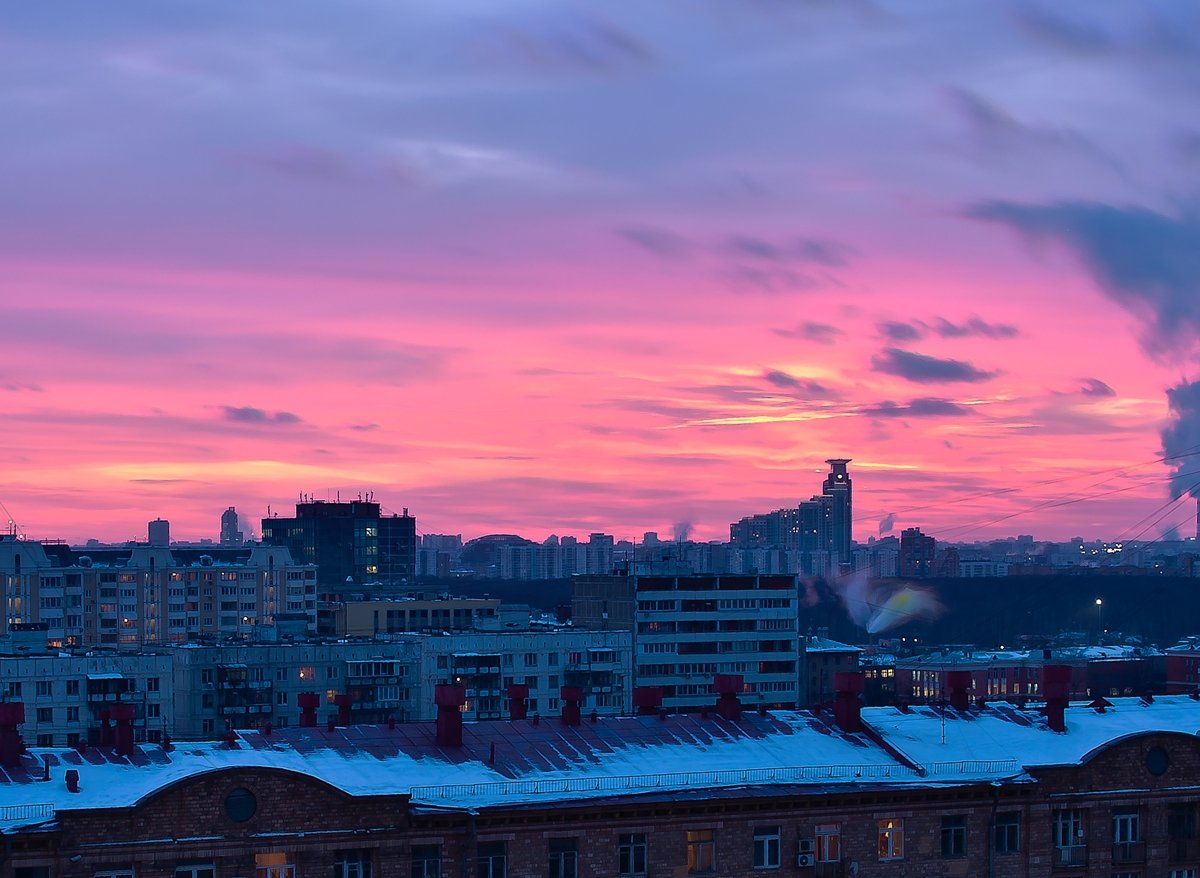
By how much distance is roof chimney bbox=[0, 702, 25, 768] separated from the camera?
53.4 meters

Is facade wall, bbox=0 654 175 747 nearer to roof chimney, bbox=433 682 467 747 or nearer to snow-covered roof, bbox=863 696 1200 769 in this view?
roof chimney, bbox=433 682 467 747

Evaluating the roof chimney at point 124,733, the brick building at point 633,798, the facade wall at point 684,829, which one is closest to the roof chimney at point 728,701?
the brick building at point 633,798

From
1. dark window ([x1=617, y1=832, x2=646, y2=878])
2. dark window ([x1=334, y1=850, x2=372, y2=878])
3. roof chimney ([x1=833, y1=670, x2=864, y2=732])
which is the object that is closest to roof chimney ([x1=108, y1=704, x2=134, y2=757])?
dark window ([x1=334, y1=850, x2=372, y2=878])

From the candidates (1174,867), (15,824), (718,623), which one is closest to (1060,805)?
(1174,867)

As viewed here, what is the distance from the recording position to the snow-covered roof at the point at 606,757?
52.8 metres

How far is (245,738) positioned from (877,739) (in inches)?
775

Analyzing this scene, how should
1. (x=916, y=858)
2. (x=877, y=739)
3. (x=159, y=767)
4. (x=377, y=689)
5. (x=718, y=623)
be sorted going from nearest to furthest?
(x=159, y=767)
(x=916, y=858)
(x=877, y=739)
(x=377, y=689)
(x=718, y=623)

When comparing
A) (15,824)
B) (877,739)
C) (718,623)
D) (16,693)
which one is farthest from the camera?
(718,623)

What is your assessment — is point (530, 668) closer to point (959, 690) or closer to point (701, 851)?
point (959, 690)

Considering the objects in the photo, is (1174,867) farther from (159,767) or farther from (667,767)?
(159,767)

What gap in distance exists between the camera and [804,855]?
5566cm

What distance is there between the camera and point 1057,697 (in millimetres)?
63875

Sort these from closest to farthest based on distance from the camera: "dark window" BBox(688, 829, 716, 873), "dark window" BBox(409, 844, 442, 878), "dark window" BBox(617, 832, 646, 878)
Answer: "dark window" BBox(409, 844, 442, 878), "dark window" BBox(617, 832, 646, 878), "dark window" BBox(688, 829, 716, 873)

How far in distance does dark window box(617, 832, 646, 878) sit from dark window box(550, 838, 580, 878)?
4.15 ft
